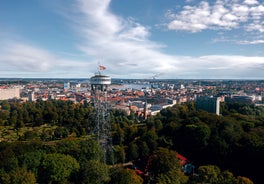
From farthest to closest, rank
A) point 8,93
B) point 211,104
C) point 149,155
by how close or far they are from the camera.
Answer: point 8,93 → point 211,104 → point 149,155

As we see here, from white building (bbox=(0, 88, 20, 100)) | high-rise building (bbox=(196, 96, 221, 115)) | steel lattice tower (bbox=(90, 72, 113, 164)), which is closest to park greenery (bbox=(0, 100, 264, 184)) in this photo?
steel lattice tower (bbox=(90, 72, 113, 164))

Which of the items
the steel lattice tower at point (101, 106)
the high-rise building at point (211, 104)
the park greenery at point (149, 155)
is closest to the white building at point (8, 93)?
the park greenery at point (149, 155)

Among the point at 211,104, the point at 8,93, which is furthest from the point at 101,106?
the point at 8,93

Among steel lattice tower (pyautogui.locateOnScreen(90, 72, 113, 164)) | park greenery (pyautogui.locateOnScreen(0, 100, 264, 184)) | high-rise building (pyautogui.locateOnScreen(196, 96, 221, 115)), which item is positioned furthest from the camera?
high-rise building (pyautogui.locateOnScreen(196, 96, 221, 115))

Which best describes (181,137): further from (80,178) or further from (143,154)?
(80,178)

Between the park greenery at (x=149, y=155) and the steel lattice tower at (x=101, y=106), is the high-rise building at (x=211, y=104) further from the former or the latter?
the steel lattice tower at (x=101, y=106)

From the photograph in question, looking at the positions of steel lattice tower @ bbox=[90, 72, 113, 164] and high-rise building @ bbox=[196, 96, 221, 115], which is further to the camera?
high-rise building @ bbox=[196, 96, 221, 115]

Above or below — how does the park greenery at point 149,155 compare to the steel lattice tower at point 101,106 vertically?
below

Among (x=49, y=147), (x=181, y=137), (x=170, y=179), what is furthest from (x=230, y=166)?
(x=49, y=147)

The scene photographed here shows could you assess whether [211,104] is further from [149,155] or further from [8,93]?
[8,93]

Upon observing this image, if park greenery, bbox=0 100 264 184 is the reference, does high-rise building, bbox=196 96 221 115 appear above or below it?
above

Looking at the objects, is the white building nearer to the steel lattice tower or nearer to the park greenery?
the park greenery

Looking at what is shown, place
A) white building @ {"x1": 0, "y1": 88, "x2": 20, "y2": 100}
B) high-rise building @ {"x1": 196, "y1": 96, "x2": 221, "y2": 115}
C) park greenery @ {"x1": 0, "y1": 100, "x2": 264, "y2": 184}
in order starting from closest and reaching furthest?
park greenery @ {"x1": 0, "y1": 100, "x2": 264, "y2": 184}, high-rise building @ {"x1": 196, "y1": 96, "x2": 221, "y2": 115}, white building @ {"x1": 0, "y1": 88, "x2": 20, "y2": 100}
